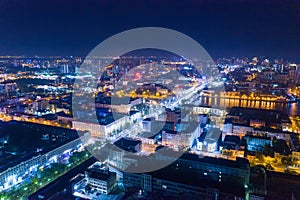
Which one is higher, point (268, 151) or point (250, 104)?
point (250, 104)

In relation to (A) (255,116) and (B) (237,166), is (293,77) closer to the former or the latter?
(A) (255,116)

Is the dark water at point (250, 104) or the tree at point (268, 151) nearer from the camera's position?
the tree at point (268, 151)

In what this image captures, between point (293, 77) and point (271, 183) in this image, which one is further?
point (293, 77)

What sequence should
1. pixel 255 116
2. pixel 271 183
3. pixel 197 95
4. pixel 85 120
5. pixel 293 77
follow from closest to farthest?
pixel 271 183 < pixel 85 120 < pixel 255 116 < pixel 197 95 < pixel 293 77

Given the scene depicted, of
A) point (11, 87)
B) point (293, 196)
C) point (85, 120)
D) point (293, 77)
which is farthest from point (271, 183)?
point (293, 77)

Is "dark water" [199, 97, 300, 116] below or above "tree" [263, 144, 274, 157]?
above

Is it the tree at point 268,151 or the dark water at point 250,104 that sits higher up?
the dark water at point 250,104

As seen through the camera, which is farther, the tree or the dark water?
the dark water

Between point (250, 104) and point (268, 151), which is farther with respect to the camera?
point (250, 104)
